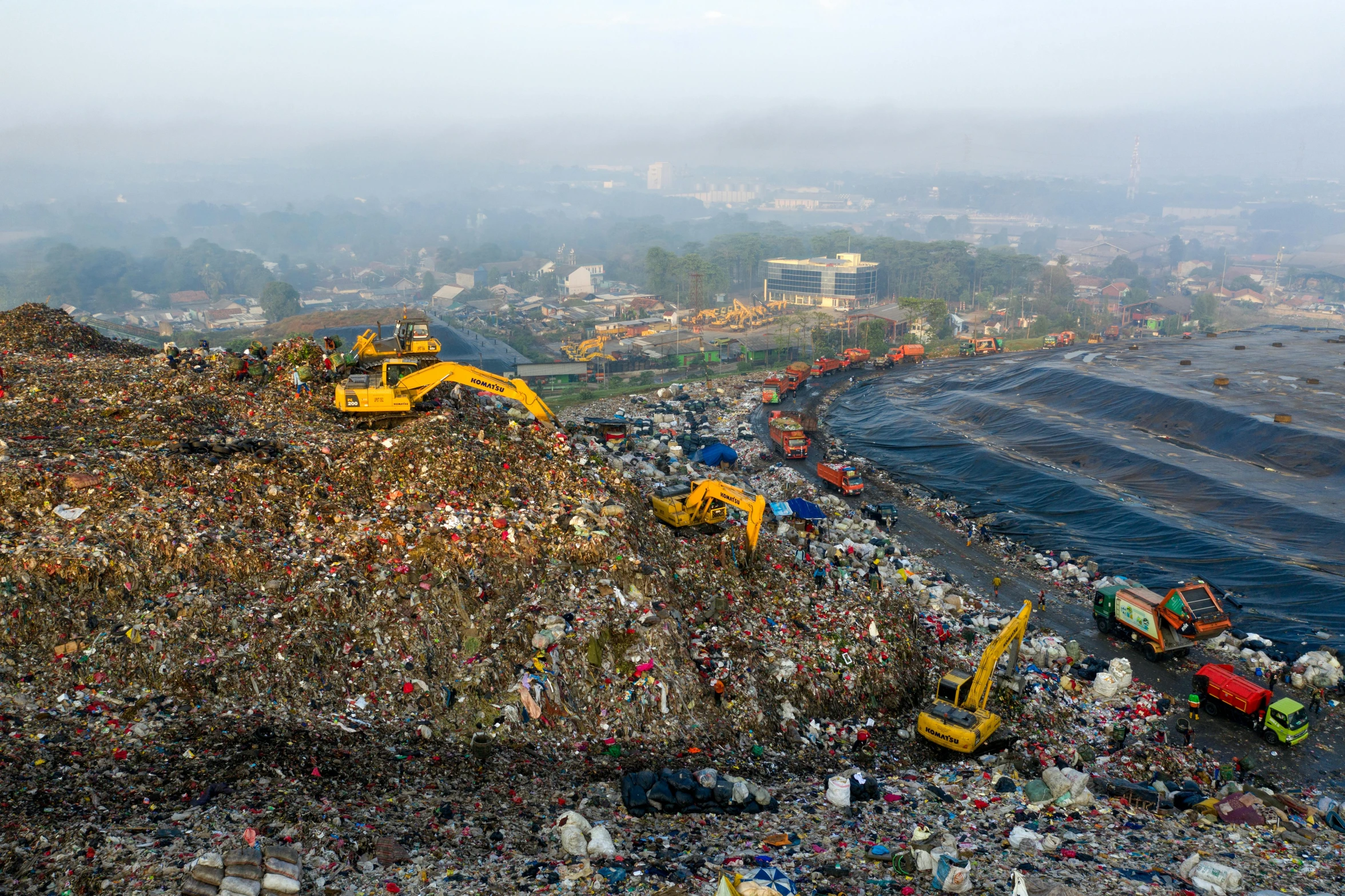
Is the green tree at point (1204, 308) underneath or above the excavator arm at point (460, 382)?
underneath

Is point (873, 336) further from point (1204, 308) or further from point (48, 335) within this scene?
point (1204, 308)


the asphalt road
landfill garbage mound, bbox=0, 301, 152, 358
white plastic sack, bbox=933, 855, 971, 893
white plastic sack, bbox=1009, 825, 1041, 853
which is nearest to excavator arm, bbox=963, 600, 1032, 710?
white plastic sack, bbox=1009, 825, 1041, 853

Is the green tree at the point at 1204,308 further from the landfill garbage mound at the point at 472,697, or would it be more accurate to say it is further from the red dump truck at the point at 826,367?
the landfill garbage mound at the point at 472,697

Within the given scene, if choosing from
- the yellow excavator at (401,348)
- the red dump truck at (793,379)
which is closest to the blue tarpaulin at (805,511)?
the yellow excavator at (401,348)

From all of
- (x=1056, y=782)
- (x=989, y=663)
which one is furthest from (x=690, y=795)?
(x=989, y=663)

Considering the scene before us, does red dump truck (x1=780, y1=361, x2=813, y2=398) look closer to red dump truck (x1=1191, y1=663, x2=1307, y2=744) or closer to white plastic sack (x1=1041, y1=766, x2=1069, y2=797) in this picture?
red dump truck (x1=1191, y1=663, x2=1307, y2=744)

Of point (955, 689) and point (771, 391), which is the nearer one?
point (955, 689)

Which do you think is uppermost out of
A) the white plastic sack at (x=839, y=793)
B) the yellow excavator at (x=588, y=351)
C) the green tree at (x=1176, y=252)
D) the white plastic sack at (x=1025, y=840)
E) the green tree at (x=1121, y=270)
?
the green tree at (x=1176, y=252)
